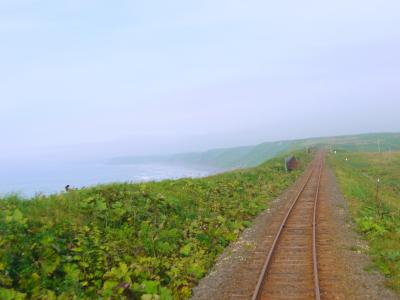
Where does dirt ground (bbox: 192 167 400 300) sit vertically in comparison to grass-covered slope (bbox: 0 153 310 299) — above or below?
below

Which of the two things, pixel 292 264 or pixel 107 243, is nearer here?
pixel 107 243

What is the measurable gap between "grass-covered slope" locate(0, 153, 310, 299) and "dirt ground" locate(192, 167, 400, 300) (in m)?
0.59

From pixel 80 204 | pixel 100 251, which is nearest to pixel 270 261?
pixel 100 251

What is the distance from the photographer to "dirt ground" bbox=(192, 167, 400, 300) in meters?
11.0

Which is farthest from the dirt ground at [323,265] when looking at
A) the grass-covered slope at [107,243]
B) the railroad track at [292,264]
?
the grass-covered slope at [107,243]

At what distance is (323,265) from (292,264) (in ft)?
3.31

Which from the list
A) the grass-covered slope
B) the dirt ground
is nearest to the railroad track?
the dirt ground

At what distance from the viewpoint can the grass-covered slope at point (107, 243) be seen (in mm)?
9781

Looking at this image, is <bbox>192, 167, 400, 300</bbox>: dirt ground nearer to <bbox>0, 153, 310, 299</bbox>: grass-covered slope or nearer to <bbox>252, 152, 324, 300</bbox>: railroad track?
<bbox>252, 152, 324, 300</bbox>: railroad track

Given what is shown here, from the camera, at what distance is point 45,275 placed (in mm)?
9727

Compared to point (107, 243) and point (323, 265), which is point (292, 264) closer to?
point (323, 265)

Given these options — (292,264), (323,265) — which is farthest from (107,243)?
(323,265)

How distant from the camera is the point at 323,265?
42.9 feet

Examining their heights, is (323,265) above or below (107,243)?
below
